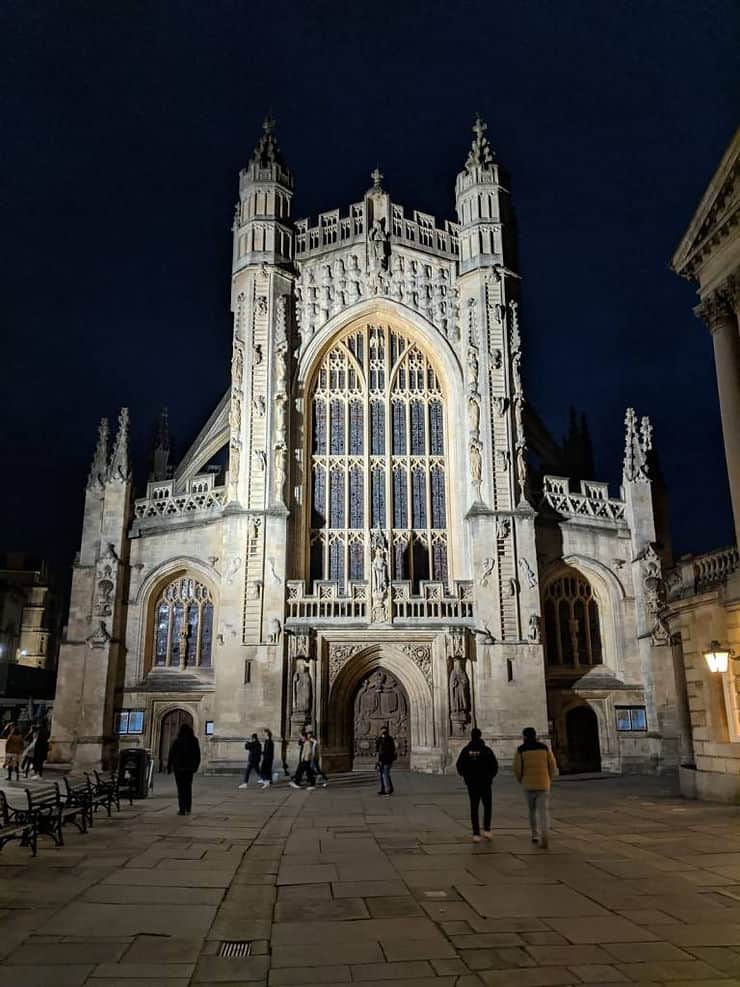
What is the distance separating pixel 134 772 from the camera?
17156mm

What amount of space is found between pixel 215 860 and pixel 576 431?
27.4 m

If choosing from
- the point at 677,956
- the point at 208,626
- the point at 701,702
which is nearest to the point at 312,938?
the point at 677,956

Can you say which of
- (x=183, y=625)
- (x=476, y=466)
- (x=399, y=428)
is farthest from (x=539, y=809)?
(x=399, y=428)

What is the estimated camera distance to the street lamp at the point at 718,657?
50.7 ft

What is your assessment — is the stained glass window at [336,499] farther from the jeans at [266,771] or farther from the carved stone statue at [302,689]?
the jeans at [266,771]

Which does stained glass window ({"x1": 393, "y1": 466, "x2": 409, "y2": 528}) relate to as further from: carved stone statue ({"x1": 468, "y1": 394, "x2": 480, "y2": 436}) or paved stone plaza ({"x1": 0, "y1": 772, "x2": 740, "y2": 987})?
paved stone plaza ({"x1": 0, "y1": 772, "x2": 740, "y2": 987})

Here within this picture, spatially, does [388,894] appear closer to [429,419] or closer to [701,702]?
[701,702]

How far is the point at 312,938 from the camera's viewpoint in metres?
6.41

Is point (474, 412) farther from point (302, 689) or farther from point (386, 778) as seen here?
point (386, 778)

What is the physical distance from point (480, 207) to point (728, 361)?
14.9 metres

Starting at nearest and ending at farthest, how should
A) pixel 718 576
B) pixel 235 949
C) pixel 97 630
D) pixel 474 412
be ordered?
pixel 235 949 → pixel 718 576 → pixel 97 630 → pixel 474 412

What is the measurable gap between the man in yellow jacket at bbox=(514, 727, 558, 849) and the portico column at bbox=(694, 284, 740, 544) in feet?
27.3

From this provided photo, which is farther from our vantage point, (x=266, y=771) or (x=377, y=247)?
(x=377, y=247)

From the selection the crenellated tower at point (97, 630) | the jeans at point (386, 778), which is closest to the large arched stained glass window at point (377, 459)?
the crenellated tower at point (97, 630)
